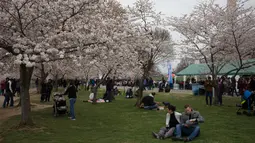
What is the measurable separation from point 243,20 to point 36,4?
12.8 metres

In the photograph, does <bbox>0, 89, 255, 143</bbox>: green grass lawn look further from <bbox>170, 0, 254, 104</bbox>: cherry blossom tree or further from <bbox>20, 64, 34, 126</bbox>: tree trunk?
<bbox>170, 0, 254, 104</bbox>: cherry blossom tree

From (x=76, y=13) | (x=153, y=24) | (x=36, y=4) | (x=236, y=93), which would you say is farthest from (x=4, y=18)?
(x=236, y=93)

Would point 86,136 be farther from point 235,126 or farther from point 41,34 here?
point 235,126

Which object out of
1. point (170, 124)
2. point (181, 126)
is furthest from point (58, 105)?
point (181, 126)

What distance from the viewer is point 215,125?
968 cm

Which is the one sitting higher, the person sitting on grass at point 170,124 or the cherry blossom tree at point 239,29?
the cherry blossom tree at point 239,29

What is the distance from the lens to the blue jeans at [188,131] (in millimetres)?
7445

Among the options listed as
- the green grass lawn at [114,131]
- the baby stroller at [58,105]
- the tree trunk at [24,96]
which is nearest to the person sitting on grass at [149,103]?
the green grass lawn at [114,131]

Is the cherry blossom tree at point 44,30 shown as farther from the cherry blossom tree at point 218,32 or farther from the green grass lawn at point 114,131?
the cherry blossom tree at point 218,32

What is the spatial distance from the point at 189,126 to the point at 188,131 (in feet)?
0.54

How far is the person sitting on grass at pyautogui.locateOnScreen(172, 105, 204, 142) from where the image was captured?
7.44 meters

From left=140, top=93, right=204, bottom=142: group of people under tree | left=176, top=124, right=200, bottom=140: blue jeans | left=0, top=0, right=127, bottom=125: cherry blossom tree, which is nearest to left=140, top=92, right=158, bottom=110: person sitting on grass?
left=0, top=0, right=127, bottom=125: cherry blossom tree

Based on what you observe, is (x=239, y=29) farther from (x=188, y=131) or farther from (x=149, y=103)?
(x=188, y=131)

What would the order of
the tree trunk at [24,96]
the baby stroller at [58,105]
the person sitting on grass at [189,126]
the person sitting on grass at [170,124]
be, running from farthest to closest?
the baby stroller at [58,105] → the tree trunk at [24,96] → the person sitting on grass at [170,124] → the person sitting on grass at [189,126]
